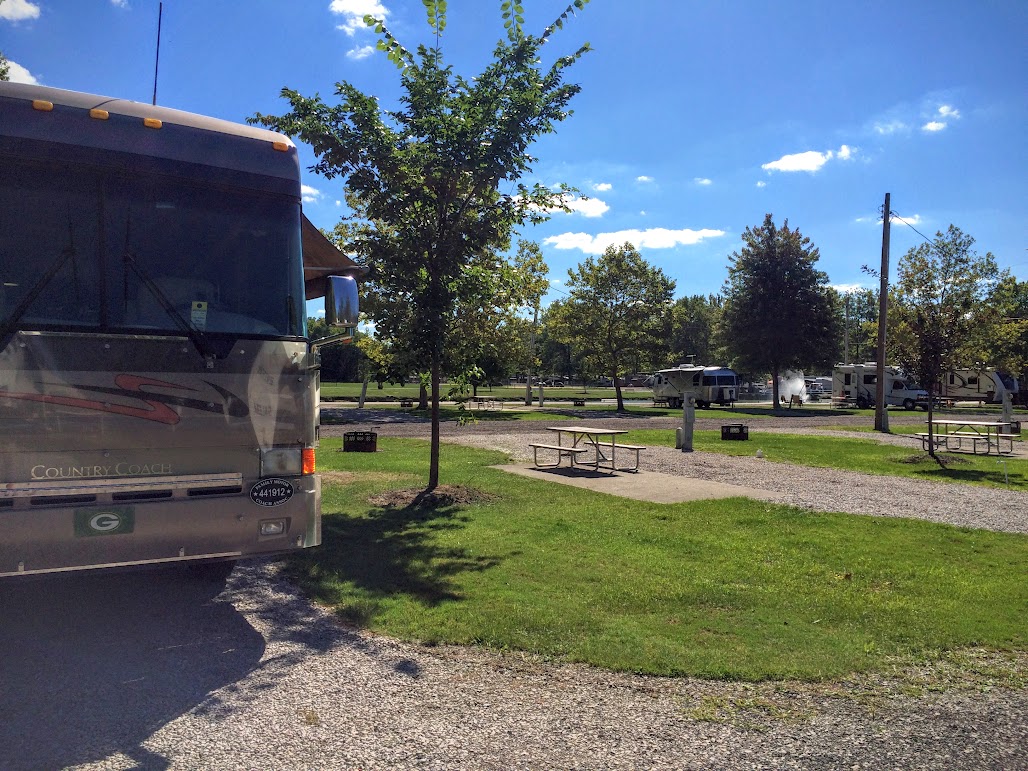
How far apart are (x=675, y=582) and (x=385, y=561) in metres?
2.64

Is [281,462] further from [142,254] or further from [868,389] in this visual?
[868,389]

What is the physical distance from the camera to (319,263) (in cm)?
697

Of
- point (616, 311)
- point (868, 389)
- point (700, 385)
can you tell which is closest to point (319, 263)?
point (616, 311)

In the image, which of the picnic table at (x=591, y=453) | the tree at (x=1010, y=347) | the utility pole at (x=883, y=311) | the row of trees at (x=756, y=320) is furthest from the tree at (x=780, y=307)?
the picnic table at (x=591, y=453)

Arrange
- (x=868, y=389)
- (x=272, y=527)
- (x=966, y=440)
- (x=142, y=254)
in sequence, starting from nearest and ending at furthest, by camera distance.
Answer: (x=142, y=254) → (x=272, y=527) → (x=966, y=440) → (x=868, y=389)

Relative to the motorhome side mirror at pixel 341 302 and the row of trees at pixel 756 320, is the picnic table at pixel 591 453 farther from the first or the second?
the motorhome side mirror at pixel 341 302

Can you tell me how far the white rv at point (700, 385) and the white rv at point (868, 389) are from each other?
7.17m

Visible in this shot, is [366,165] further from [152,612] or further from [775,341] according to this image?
[775,341]

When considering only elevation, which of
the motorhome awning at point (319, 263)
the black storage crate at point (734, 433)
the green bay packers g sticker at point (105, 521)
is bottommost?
the black storage crate at point (734, 433)

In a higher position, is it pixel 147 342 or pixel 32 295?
pixel 32 295

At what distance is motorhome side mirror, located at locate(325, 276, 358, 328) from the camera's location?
5.05m

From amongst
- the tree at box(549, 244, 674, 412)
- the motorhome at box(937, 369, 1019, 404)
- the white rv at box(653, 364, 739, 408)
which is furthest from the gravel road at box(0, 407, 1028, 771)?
the motorhome at box(937, 369, 1019, 404)

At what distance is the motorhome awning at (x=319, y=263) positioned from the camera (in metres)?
6.80

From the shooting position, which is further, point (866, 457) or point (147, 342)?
point (866, 457)
